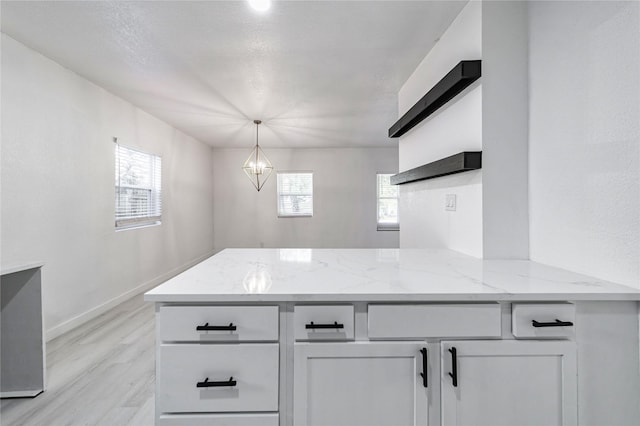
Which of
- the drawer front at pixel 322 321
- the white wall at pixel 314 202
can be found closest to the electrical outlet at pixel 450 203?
the drawer front at pixel 322 321

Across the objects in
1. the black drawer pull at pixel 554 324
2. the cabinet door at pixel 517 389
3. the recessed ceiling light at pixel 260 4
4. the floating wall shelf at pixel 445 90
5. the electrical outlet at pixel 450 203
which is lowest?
the cabinet door at pixel 517 389

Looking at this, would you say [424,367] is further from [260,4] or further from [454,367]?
[260,4]

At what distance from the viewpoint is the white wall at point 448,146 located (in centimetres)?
183

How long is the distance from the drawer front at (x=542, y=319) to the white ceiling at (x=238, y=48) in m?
1.92

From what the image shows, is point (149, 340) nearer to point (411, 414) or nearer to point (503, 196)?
point (411, 414)

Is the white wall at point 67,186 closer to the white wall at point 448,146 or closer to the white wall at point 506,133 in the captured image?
the white wall at point 448,146

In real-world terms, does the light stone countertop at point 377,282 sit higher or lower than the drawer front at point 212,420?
higher

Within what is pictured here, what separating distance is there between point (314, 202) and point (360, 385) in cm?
618

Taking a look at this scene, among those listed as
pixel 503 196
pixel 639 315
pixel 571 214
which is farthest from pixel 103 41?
pixel 639 315

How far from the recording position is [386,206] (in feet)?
23.8

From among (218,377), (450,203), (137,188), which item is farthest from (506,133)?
(137,188)

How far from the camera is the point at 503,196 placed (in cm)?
175

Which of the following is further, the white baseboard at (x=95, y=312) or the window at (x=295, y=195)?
the window at (x=295, y=195)

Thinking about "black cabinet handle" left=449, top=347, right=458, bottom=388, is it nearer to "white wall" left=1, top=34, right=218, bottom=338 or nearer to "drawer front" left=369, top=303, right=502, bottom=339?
"drawer front" left=369, top=303, right=502, bottom=339
